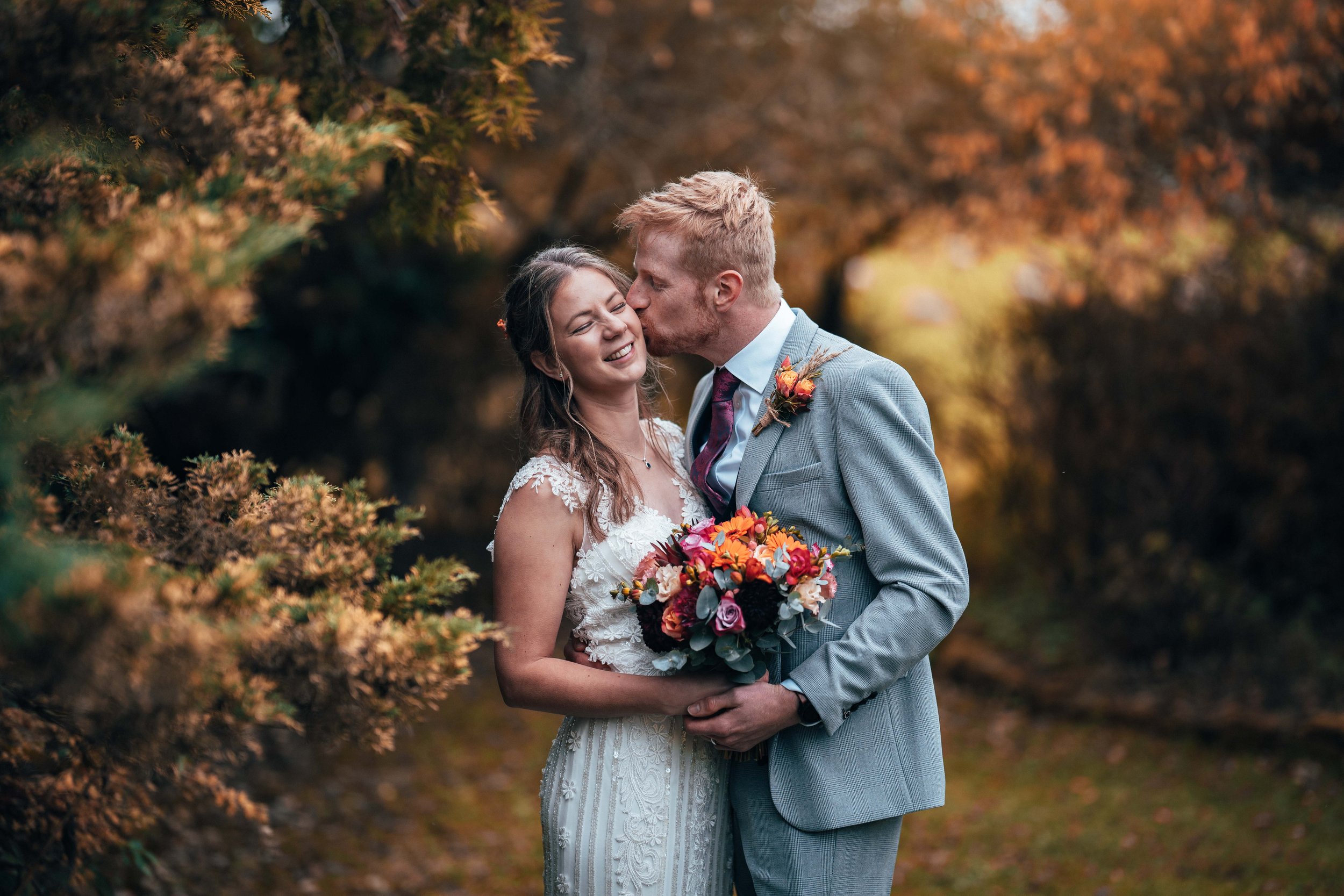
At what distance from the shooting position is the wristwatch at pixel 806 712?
2.30 metres

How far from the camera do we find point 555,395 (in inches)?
107

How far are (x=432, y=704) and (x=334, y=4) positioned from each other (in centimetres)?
206

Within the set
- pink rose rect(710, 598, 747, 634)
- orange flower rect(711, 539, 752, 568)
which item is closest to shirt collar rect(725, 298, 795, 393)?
orange flower rect(711, 539, 752, 568)

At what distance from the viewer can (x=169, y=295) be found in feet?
4.26

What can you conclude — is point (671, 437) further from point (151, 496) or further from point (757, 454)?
point (151, 496)

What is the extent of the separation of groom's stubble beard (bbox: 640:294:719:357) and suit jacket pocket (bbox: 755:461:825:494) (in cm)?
40

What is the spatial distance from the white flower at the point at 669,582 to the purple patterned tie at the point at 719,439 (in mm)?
492

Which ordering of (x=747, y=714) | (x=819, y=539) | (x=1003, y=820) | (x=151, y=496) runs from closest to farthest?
(x=151, y=496) → (x=747, y=714) → (x=819, y=539) → (x=1003, y=820)

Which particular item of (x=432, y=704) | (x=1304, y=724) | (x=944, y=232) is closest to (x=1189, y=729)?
(x=1304, y=724)

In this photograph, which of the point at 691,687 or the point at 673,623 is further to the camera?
the point at 691,687

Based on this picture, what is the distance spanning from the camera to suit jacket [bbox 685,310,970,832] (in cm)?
229

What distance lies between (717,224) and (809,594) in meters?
1.01

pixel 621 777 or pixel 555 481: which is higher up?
pixel 555 481

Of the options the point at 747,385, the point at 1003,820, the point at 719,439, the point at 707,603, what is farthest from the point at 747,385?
the point at 1003,820
